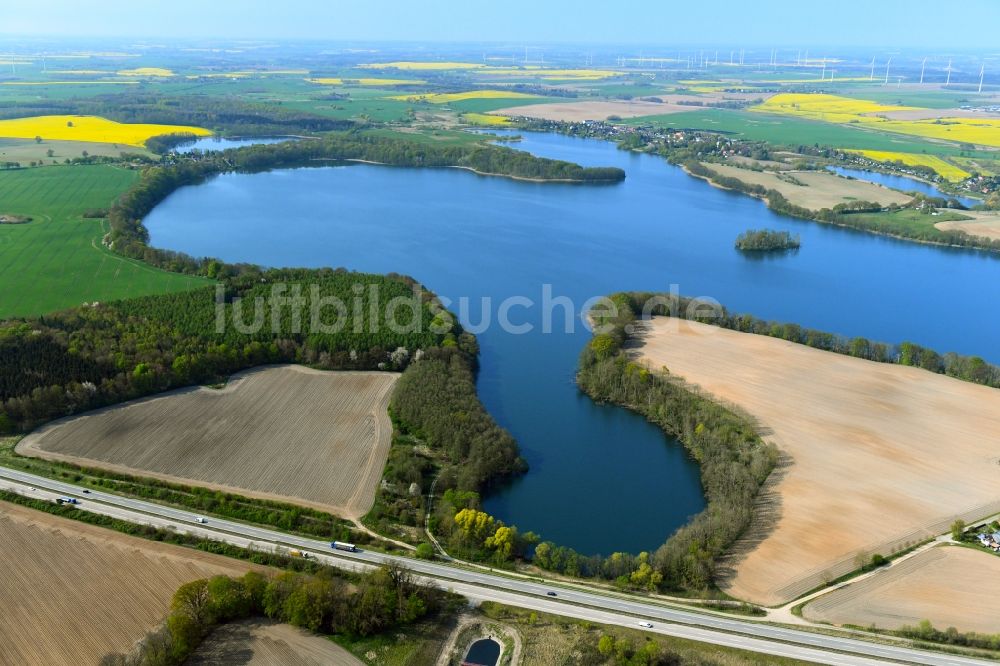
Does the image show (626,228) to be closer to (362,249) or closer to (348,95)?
(362,249)

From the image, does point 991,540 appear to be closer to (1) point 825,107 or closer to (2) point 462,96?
(1) point 825,107

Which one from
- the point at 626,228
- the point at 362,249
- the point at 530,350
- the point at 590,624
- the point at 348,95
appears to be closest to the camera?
the point at 590,624

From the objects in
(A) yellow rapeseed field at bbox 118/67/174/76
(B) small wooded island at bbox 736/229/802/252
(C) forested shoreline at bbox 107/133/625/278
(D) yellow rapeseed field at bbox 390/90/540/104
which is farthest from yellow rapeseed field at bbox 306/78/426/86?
(B) small wooded island at bbox 736/229/802/252

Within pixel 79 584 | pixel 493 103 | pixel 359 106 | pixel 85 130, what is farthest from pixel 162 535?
pixel 493 103

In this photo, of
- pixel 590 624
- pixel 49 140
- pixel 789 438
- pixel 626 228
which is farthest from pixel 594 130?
pixel 590 624

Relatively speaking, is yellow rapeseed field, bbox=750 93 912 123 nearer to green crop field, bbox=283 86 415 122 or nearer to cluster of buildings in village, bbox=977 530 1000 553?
green crop field, bbox=283 86 415 122

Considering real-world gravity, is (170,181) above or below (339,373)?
above
